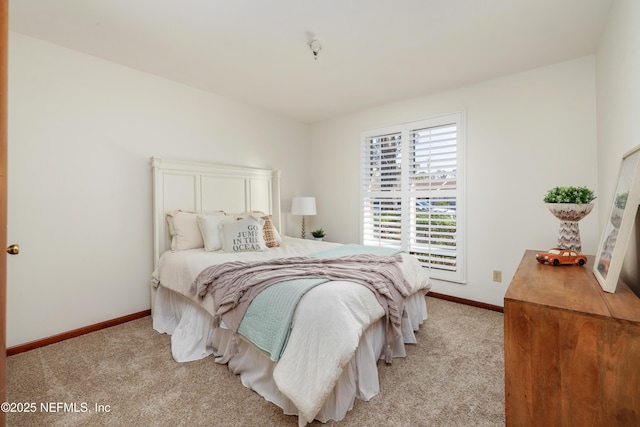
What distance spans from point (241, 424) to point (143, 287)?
2.06m

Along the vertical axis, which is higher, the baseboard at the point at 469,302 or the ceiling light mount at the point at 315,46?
the ceiling light mount at the point at 315,46

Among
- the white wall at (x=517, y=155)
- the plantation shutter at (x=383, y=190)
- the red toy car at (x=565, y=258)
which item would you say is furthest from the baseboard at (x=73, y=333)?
the red toy car at (x=565, y=258)

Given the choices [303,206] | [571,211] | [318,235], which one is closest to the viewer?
[571,211]

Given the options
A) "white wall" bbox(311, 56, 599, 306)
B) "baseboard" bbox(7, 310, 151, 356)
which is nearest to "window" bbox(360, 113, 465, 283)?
"white wall" bbox(311, 56, 599, 306)

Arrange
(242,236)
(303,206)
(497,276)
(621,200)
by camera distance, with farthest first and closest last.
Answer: (303,206)
(497,276)
(242,236)
(621,200)

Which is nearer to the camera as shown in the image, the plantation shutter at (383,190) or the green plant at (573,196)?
the green plant at (573,196)

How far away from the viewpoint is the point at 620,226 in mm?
1093

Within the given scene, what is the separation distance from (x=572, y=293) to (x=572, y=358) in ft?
0.95

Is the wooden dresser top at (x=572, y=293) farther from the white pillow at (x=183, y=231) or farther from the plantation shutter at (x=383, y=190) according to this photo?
the white pillow at (x=183, y=231)

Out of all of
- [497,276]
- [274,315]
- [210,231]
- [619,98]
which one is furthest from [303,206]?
[619,98]

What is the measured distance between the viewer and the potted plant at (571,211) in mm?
1756

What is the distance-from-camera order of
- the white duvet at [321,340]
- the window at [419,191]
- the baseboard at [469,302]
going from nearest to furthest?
the white duvet at [321,340], the baseboard at [469,302], the window at [419,191]

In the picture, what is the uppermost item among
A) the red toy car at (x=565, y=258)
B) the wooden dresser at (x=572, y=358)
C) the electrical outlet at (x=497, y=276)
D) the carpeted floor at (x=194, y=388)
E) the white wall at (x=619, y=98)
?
the white wall at (x=619, y=98)

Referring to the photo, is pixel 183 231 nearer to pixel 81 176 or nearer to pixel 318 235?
pixel 81 176
